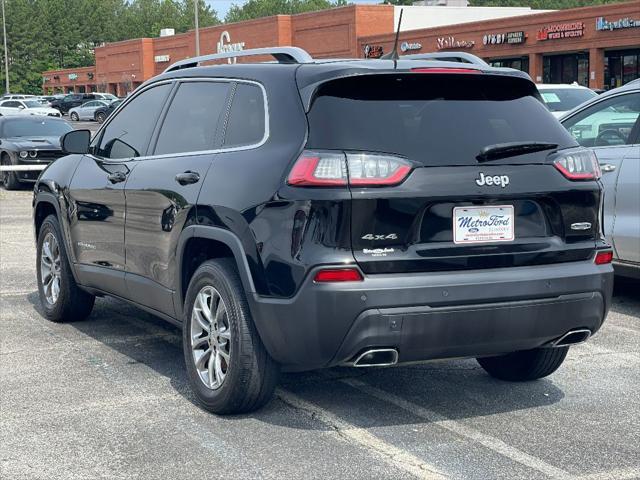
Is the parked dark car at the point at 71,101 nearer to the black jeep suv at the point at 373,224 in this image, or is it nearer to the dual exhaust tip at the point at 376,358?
the black jeep suv at the point at 373,224

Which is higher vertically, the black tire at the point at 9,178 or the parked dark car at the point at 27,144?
the parked dark car at the point at 27,144

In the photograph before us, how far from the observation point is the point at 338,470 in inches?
183

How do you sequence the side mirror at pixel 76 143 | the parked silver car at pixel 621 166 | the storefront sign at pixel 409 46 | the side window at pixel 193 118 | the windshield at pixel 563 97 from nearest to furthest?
the side window at pixel 193 118 → the side mirror at pixel 76 143 → the parked silver car at pixel 621 166 → the windshield at pixel 563 97 → the storefront sign at pixel 409 46

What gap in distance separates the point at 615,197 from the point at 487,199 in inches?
136

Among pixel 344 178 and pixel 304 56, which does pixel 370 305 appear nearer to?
pixel 344 178

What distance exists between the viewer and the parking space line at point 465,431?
4695 millimetres

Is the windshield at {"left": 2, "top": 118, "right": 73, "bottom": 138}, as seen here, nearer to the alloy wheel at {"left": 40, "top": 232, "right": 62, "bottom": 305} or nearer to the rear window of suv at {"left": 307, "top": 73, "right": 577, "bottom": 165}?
the alloy wheel at {"left": 40, "top": 232, "right": 62, "bottom": 305}

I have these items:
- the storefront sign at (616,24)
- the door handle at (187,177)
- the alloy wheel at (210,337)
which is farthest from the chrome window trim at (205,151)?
the storefront sign at (616,24)

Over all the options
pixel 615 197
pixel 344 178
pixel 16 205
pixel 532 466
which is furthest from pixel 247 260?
pixel 16 205

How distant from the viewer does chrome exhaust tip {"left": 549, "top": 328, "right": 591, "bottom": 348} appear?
530 centimetres

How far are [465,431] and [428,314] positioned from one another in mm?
727

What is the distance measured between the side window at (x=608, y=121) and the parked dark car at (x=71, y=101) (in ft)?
230

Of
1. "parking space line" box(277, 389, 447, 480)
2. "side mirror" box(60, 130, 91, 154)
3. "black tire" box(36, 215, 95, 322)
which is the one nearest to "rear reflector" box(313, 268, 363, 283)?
"parking space line" box(277, 389, 447, 480)

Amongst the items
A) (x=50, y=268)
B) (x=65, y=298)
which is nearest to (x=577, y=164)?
(x=65, y=298)
